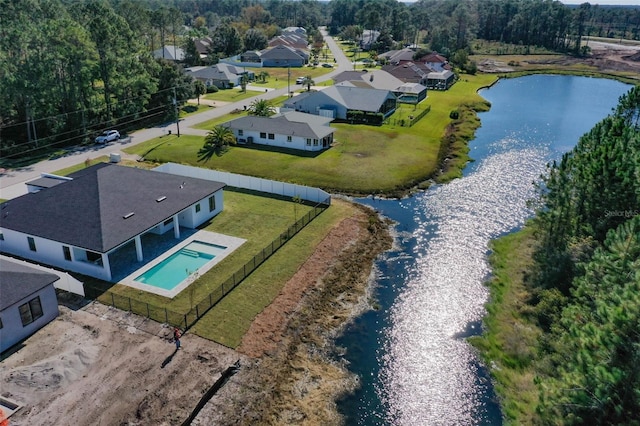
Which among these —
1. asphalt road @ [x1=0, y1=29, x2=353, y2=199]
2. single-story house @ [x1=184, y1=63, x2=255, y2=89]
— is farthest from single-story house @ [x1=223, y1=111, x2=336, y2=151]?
single-story house @ [x1=184, y1=63, x2=255, y2=89]

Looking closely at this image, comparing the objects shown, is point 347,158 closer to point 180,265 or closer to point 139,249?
point 180,265

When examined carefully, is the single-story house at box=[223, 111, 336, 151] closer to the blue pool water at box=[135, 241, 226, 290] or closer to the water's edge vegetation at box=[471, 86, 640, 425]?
the blue pool water at box=[135, 241, 226, 290]

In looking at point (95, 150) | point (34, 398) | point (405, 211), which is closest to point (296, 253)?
point (405, 211)

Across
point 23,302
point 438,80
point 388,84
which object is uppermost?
point 438,80

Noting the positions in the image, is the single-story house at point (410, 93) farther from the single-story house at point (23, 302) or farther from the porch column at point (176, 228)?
the single-story house at point (23, 302)

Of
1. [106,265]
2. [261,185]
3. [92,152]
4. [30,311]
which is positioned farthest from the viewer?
[92,152]

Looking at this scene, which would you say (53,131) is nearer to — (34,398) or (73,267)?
(73,267)

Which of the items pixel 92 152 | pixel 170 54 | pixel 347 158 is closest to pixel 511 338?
pixel 347 158

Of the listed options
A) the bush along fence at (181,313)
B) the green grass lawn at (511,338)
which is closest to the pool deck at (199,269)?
the bush along fence at (181,313)
